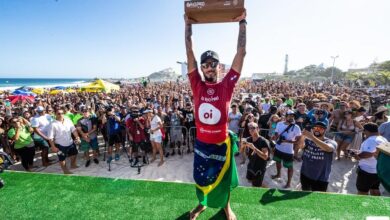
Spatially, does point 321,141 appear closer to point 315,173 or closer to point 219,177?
point 315,173

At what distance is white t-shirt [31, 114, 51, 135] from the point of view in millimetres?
6328

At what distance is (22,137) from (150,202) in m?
6.03

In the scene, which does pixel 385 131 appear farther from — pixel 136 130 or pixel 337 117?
pixel 136 130

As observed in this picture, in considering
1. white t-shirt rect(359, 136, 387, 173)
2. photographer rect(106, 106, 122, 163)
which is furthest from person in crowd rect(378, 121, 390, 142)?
photographer rect(106, 106, 122, 163)

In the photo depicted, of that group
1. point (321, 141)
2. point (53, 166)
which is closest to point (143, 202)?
point (321, 141)

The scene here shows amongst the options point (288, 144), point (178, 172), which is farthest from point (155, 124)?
point (288, 144)

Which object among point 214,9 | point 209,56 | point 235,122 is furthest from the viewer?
point 235,122

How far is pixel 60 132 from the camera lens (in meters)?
6.10

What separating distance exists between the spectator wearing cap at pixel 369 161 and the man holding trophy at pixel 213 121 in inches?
119

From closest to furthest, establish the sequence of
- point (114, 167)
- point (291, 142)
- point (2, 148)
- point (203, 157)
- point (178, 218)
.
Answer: point (203, 157) → point (178, 218) → point (291, 142) → point (114, 167) → point (2, 148)

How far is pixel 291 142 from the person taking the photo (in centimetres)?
552

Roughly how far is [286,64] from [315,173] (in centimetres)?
16287

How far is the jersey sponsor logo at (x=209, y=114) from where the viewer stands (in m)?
2.13

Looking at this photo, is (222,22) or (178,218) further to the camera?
(178,218)
